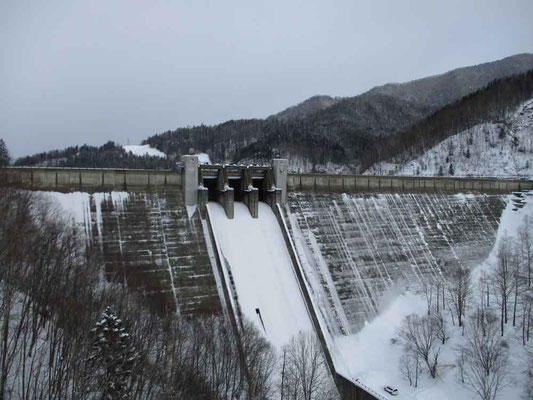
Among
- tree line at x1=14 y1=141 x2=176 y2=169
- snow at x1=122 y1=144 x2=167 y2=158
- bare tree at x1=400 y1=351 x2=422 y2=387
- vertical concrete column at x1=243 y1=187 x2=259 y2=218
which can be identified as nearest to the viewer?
bare tree at x1=400 y1=351 x2=422 y2=387

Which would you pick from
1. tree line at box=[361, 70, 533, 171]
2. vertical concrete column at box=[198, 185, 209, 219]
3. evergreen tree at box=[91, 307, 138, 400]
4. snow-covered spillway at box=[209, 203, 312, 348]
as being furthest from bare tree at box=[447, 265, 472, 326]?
tree line at box=[361, 70, 533, 171]

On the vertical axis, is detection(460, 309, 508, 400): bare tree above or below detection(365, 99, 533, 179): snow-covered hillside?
below

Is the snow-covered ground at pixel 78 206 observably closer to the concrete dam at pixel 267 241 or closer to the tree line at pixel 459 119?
the concrete dam at pixel 267 241

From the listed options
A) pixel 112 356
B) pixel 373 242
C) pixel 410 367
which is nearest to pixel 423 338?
pixel 410 367

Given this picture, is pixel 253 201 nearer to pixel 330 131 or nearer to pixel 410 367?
pixel 410 367

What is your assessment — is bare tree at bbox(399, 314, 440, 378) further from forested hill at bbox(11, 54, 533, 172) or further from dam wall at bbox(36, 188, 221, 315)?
forested hill at bbox(11, 54, 533, 172)

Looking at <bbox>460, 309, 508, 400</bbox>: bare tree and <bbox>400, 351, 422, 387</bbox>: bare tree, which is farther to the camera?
<bbox>400, 351, 422, 387</bbox>: bare tree
